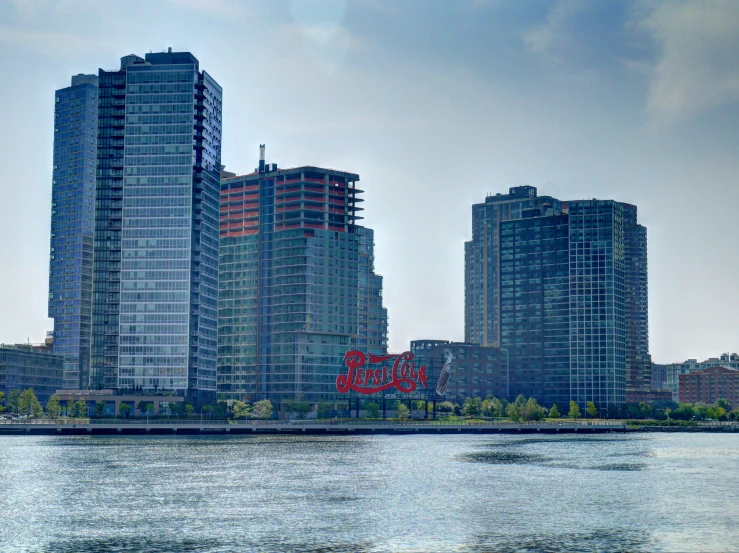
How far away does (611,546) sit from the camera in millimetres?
Answer: 92812

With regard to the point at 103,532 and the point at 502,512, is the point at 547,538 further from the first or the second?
the point at 103,532

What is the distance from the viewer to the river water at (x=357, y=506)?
94688 mm

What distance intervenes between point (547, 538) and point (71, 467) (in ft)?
308

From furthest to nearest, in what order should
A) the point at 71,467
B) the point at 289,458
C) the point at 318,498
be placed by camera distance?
the point at 289,458, the point at 71,467, the point at 318,498

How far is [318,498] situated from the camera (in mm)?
126375

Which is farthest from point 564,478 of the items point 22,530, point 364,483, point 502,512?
point 22,530

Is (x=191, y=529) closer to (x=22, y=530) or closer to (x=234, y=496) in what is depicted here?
(x=22, y=530)

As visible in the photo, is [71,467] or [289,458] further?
[289,458]

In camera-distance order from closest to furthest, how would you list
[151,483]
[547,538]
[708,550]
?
1. [708,550]
2. [547,538]
3. [151,483]

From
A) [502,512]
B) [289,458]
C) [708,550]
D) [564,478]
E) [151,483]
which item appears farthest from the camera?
[289,458]

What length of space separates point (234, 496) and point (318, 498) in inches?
397

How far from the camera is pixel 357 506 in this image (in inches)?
4673

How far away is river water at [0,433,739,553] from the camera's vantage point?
9469 cm

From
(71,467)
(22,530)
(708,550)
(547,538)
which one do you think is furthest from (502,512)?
(71,467)
